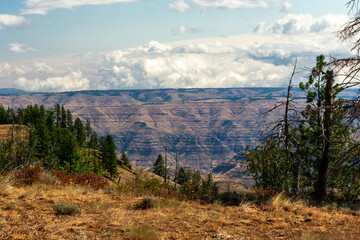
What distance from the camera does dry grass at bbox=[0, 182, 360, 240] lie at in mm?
7638

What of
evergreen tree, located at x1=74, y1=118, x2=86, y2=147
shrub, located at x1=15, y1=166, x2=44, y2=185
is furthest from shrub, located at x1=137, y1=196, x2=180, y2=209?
evergreen tree, located at x1=74, y1=118, x2=86, y2=147

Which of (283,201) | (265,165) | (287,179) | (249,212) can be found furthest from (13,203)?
(287,179)

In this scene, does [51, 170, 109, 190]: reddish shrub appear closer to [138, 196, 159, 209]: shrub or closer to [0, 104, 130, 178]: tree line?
[0, 104, 130, 178]: tree line

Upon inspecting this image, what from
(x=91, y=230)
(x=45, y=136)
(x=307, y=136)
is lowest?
(x=45, y=136)

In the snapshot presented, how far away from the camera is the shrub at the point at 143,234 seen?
7.25 meters

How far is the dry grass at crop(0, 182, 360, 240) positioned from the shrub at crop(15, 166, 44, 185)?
0.50 meters

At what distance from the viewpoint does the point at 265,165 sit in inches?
699

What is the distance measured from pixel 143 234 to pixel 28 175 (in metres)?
7.33

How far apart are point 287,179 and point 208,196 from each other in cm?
726

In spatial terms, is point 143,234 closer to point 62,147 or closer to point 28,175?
point 28,175

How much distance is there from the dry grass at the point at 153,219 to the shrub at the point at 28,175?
1.65ft

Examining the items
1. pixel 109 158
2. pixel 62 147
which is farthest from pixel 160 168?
pixel 109 158

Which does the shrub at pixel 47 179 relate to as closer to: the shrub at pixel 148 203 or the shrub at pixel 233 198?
the shrub at pixel 148 203

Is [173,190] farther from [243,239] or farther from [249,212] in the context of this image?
[243,239]
